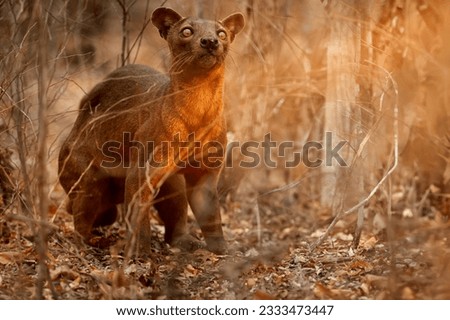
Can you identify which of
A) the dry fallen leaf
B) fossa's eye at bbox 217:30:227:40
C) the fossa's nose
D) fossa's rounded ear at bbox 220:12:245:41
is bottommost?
the dry fallen leaf

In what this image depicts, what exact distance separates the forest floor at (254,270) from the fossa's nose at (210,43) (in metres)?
1.56

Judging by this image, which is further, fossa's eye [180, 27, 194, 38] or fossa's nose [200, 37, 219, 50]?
fossa's eye [180, 27, 194, 38]

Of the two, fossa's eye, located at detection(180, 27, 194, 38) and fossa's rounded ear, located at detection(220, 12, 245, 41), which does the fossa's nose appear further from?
fossa's rounded ear, located at detection(220, 12, 245, 41)

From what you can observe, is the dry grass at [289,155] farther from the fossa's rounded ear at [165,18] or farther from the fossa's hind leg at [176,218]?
the fossa's rounded ear at [165,18]

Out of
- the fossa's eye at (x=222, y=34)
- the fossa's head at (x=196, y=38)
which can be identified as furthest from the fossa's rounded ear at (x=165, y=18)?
the fossa's eye at (x=222, y=34)

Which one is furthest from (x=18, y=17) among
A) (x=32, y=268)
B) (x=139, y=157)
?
(x=32, y=268)

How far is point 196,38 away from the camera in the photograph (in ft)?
19.3

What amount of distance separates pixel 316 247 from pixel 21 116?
2.52 m

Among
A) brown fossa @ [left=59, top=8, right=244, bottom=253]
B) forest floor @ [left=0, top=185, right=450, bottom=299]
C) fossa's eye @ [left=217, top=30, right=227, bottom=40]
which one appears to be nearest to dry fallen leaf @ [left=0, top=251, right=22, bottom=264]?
forest floor @ [left=0, top=185, right=450, bottom=299]

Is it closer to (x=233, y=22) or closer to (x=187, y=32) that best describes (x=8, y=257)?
(x=187, y=32)

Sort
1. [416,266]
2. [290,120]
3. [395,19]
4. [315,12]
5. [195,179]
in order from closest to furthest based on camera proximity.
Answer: [416,266] < [195,179] < [395,19] < [315,12] < [290,120]

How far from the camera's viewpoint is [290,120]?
9.08 m

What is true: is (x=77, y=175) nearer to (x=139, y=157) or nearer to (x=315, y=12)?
(x=139, y=157)

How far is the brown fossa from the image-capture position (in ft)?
19.7
